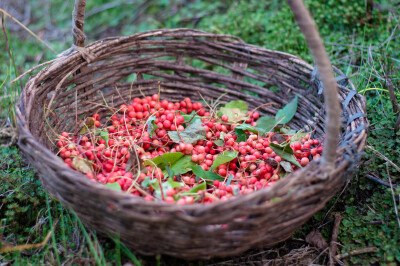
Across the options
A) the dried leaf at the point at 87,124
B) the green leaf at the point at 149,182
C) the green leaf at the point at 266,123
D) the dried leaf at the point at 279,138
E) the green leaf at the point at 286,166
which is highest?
the dried leaf at the point at 87,124

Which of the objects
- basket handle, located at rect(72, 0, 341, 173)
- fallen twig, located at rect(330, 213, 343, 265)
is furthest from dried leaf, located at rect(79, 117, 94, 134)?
fallen twig, located at rect(330, 213, 343, 265)

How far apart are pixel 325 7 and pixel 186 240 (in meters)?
2.27

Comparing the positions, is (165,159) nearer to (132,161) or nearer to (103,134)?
(132,161)

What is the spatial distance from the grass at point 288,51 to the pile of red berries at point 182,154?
0.25 metres

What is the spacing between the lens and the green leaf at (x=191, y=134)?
1.89 metres

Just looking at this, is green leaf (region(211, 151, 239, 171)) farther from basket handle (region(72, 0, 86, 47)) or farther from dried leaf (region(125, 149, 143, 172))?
basket handle (region(72, 0, 86, 47))

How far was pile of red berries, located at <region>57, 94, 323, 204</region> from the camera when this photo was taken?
1532 millimetres

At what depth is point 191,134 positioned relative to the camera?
1.92 metres

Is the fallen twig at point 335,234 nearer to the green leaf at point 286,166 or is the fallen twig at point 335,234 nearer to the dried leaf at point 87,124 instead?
the green leaf at point 286,166

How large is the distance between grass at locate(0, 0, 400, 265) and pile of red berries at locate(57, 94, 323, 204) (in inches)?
9.7

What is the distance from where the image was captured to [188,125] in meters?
2.02

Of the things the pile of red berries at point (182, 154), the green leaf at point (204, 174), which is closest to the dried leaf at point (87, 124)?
the pile of red berries at point (182, 154)

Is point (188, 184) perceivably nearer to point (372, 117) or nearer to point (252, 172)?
point (252, 172)

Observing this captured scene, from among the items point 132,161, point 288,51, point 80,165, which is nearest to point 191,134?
point 132,161
